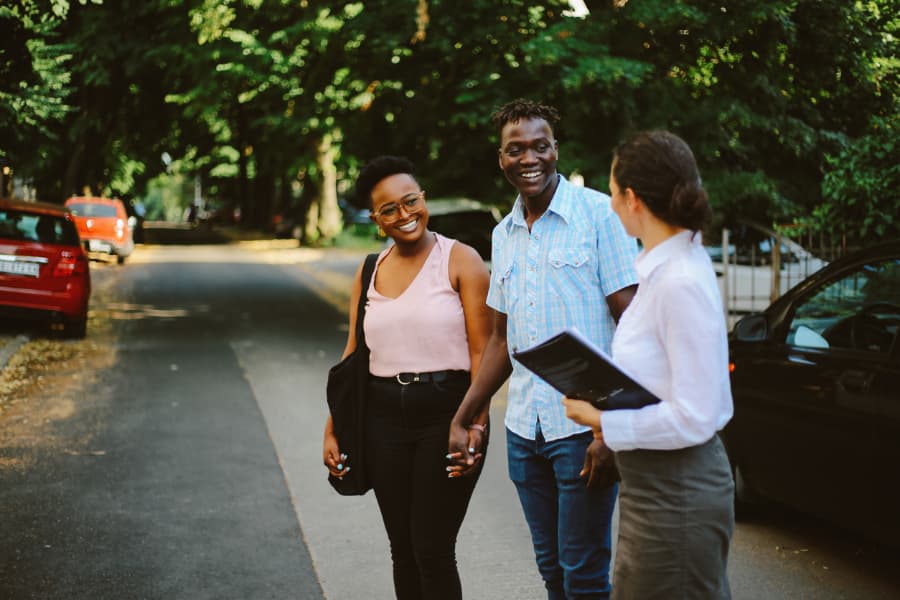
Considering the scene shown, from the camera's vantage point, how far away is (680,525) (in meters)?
2.33

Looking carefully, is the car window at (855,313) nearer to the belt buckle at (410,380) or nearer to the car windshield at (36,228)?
the belt buckle at (410,380)

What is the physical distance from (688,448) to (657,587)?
32 cm

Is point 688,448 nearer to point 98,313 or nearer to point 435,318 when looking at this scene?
point 435,318

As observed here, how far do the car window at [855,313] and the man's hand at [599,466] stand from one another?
221 centimetres

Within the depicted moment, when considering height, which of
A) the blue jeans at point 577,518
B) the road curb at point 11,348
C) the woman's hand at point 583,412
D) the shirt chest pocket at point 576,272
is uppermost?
the shirt chest pocket at point 576,272

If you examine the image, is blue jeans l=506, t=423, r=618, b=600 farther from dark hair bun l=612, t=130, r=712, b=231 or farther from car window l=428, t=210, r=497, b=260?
car window l=428, t=210, r=497, b=260

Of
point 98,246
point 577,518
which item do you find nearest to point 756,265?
point 577,518

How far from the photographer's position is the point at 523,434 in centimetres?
315

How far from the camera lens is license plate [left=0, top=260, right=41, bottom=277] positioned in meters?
13.1

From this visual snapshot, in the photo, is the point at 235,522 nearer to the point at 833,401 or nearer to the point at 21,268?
the point at 833,401

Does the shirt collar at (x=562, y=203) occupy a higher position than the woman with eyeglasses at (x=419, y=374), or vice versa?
the shirt collar at (x=562, y=203)

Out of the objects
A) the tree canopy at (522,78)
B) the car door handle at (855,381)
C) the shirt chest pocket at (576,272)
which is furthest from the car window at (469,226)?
the shirt chest pocket at (576,272)

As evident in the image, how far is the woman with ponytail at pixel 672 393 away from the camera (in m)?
2.27

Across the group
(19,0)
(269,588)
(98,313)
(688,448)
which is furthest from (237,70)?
(688,448)
